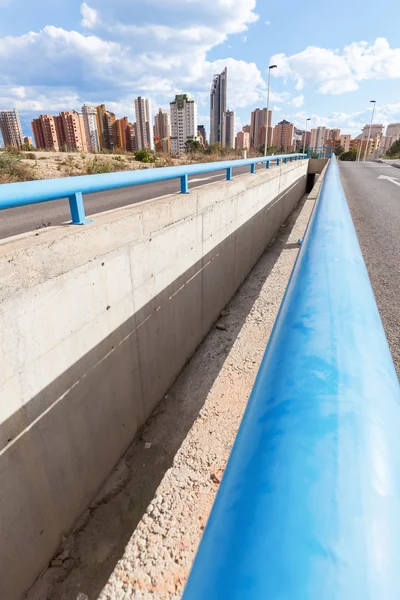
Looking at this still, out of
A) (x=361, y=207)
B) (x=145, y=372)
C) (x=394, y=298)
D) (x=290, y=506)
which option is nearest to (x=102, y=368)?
(x=145, y=372)

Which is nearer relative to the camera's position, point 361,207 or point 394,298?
point 394,298

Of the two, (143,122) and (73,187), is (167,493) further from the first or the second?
(143,122)

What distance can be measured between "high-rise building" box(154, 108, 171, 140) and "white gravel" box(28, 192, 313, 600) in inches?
3859

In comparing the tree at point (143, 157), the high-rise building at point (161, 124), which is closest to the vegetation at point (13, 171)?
the tree at point (143, 157)

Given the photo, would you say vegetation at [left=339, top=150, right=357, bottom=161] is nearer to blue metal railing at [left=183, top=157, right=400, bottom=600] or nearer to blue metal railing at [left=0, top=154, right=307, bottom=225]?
blue metal railing at [left=0, top=154, right=307, bottom=225]

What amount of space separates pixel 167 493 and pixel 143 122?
9339 centimetres

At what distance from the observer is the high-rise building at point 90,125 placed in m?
67.6

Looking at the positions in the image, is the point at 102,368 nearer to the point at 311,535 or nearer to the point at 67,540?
the point at 67,540

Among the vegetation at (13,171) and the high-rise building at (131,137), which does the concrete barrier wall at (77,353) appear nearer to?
the vegetation at (13,171)

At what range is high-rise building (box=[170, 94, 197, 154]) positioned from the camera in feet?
312

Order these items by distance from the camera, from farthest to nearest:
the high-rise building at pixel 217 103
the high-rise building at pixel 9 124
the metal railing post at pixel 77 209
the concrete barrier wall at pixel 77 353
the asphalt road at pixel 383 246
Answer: the high-rise building at pixel 217 103, the high-rise building at pixel 9 124, the asphalt road at pixel 383 246, the metal railing post at pixel 77 209, the concrete barrier wall at pixel 77 353

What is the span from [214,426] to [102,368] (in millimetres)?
1102

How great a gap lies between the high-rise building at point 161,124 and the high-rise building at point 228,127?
15.9m

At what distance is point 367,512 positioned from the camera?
51cm
